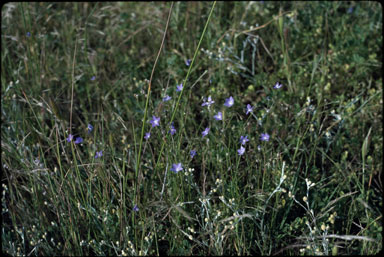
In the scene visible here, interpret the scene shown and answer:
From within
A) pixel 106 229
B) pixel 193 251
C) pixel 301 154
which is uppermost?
pixel 301 154

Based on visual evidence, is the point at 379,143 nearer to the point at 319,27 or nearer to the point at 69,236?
the point at 319,27

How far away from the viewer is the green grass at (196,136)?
74.7 inches

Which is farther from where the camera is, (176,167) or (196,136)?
(196,136)

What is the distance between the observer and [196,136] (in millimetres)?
2135

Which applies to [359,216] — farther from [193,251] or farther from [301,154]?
[193,251]

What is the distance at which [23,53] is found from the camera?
3119mm

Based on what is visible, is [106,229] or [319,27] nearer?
A: [106,229]

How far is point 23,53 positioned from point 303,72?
2013 mm

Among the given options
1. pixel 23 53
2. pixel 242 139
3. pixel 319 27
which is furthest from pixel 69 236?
pixel 319 27

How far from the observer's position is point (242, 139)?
2.01m

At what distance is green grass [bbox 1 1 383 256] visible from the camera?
6.22 feet

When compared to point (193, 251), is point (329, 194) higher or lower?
higher

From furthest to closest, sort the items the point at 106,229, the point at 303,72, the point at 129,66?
1. the point at 129,66
2. the point at 303,72
3. the point at 106,229

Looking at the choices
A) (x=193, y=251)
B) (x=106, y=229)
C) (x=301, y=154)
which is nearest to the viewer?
(x=106, y=229)
